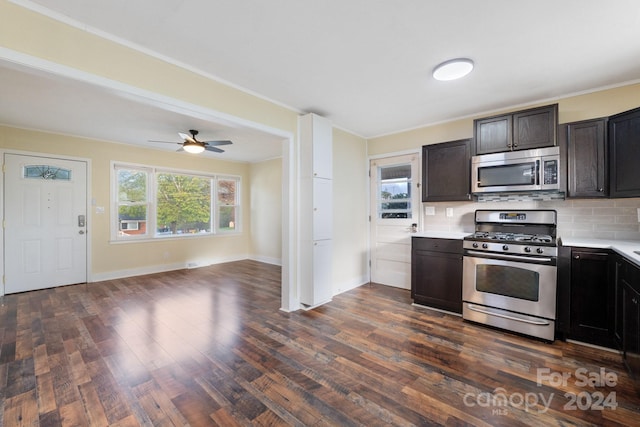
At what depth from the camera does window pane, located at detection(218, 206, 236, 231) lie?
6.83 metres

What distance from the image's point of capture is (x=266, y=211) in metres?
6.84

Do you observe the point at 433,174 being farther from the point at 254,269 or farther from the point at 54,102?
the point at 54,102

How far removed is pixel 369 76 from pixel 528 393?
300 cm

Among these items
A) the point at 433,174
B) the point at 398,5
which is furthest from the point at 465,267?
the point at 398,5

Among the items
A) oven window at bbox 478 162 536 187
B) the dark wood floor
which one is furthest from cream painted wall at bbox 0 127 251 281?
oven window at bbox 478 162 536 187

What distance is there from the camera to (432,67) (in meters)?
2.53

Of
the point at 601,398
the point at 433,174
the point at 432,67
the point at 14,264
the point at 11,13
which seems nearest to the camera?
the point at 11,13

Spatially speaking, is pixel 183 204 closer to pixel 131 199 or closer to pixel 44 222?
pixel 131 199

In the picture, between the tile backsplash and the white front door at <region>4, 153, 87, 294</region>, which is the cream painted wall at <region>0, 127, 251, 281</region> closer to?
the white front door at <region>4, 153, 87, 294</region>

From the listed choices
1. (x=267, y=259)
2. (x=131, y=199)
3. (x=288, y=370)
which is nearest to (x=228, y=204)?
(x=267, y=259)

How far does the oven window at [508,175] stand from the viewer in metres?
2.99

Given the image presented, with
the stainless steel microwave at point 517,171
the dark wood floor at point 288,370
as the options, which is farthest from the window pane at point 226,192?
the stainless steel microwave at point 517,171

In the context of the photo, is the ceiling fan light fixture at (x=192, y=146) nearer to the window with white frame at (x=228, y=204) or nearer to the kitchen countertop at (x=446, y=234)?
the window with white frame at (x=228, y=204)

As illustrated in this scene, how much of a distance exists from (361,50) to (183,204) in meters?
5.39
